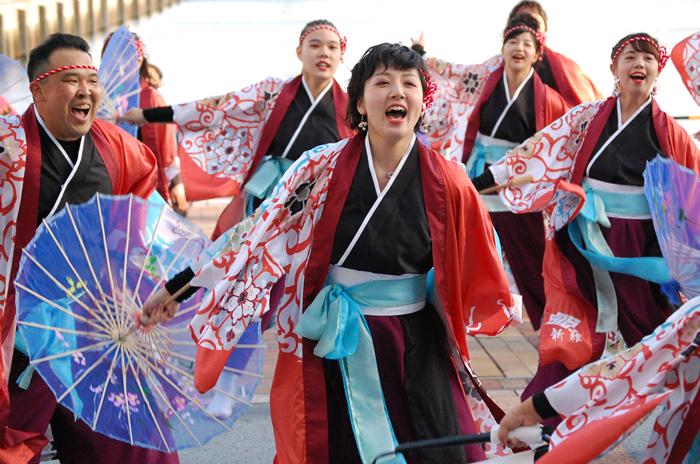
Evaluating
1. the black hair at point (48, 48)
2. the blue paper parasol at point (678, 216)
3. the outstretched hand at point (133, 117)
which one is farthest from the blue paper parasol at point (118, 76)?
the blue paper parasol at point (678, 216)

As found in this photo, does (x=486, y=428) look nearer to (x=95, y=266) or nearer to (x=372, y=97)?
(x=372, y=97)

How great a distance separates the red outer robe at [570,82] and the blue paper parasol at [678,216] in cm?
267

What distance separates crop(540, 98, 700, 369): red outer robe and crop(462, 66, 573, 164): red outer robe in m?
1.11

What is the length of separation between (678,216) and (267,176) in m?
2.44

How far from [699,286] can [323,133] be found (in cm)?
231

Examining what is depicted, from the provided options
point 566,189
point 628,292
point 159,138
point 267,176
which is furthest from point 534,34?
point 159,138

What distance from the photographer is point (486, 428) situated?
2305 millimetres

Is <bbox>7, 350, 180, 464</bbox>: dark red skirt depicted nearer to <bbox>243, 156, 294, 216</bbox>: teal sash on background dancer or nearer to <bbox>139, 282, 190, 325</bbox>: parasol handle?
<bbox>139, 282, 190, 325</bbox>: parasol handle

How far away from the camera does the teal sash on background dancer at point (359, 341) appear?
2115 mm

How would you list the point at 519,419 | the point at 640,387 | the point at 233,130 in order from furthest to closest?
the point at 233,130 → the point at 519,419 → the point at 640,387

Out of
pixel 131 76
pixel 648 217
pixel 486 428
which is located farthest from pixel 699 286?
pixel 131 76

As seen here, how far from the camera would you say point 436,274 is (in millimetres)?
2178

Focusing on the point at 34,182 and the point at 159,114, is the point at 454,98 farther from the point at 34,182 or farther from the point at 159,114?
the point at 34,182

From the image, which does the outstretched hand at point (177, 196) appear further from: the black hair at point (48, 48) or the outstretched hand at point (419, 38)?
the black hair at point (48, 48)
